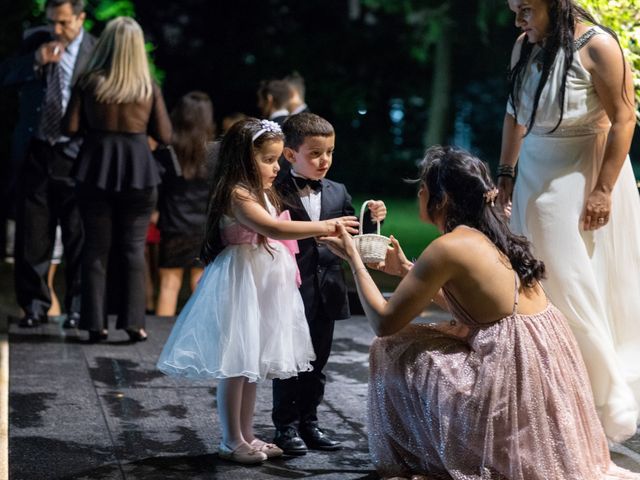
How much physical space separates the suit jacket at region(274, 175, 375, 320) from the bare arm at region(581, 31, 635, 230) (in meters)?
0.88

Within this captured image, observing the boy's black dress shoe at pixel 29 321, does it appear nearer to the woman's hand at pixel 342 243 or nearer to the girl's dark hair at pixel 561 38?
the woman's hand at pixel 342 243

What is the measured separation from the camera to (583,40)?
4441 mm

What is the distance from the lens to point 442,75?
68.9ft

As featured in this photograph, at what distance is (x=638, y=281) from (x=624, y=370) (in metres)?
0.36

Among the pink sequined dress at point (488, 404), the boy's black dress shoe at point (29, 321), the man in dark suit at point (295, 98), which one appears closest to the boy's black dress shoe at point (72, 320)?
the boy's black dress shoe at point (29, 321)

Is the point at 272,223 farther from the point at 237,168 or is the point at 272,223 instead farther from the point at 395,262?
the point at 395,262

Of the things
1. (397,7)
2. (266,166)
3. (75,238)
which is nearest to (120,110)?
(75,238)

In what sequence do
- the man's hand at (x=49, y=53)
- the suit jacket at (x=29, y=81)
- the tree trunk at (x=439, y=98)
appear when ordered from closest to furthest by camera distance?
1. the man's hand at (x=49, y=53)
2. the suit jacket at (x=29, y=81)
3. the tree trunk at (x=439, y=98)

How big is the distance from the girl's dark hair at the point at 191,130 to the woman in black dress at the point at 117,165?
92cm

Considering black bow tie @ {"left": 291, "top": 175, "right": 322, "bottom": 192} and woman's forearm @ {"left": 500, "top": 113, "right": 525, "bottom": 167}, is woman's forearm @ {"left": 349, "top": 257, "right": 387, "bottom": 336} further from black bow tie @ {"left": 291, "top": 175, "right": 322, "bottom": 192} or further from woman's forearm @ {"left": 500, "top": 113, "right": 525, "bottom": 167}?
woman's forearm @ {"left": 500, "top": 113, "right": 525, "bottom": 167}

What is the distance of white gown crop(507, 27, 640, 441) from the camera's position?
14.4ft

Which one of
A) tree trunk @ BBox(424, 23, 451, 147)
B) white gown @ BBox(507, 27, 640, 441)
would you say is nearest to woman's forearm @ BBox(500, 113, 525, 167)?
white gown @ BBox(507, 27, 640, 441)

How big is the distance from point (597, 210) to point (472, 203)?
2.28 ft

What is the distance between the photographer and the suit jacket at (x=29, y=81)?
6.93m
